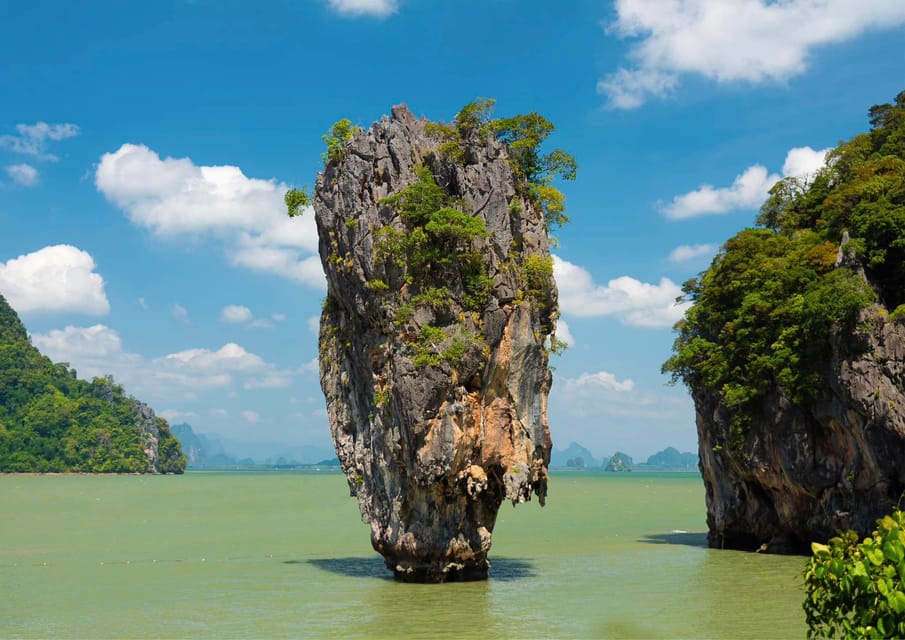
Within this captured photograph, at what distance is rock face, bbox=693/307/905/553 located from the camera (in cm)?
2383

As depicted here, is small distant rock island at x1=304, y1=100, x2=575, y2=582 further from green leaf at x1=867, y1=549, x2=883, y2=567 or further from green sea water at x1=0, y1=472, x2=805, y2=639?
green leaf at x1=867, y1=549, x2=883, y2=567

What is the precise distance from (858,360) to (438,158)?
1293 centimetres

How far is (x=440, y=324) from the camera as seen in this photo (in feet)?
71.1

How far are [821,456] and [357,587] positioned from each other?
15027 mm

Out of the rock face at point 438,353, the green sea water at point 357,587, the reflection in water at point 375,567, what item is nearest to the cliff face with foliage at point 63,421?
the green sea water at point 357,587

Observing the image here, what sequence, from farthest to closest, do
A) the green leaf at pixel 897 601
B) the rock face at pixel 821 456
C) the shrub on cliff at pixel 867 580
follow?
the rock face at pixel 821 456 < the shrub on cliff at pixel 867 580 < the green leaf at pixel 897 601

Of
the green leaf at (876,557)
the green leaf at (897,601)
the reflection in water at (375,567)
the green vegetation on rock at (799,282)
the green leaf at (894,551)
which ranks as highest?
the green vegetation on rock at (799,282)

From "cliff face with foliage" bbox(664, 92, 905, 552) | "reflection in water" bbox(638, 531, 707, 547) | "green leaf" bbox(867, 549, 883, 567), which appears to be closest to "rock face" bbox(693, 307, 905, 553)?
"cliff face with foliage" bbox(664, 92, 905, 552)

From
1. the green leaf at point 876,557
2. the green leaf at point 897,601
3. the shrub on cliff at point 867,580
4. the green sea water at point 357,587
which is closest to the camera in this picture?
the green leaf at point 897,601

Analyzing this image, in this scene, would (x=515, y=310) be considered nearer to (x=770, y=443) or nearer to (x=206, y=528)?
(x=770, y=443)

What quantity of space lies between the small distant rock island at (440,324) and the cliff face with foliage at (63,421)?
114 metres

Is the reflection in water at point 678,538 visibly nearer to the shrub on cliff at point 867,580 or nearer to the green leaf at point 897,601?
the shrub on cliff at point 867,580

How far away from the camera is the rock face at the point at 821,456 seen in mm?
23828

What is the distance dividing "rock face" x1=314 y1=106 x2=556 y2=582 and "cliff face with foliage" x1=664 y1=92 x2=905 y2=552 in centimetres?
882
